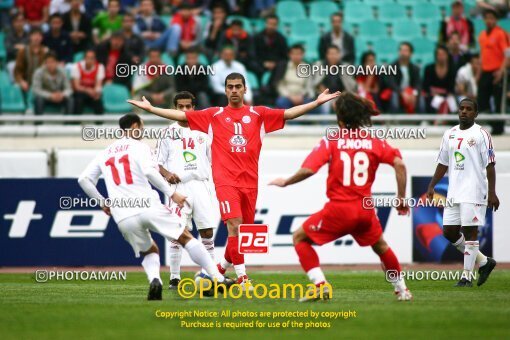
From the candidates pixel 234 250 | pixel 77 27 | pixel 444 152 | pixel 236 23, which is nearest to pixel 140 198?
pixel 234 250

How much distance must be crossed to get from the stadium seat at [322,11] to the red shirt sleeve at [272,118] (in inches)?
451

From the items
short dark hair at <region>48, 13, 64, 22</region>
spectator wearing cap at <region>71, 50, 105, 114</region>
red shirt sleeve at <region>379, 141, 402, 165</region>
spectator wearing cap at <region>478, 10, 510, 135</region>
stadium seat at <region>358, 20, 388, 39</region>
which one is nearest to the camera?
red shirt sleeve at <region>379, 141, 402, 165</region>

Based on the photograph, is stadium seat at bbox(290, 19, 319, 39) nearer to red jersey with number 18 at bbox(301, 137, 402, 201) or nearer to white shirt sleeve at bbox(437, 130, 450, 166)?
white shirt sleeve at bbox(437, 130, 450, 166)

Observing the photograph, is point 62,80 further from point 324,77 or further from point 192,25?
point 324,77

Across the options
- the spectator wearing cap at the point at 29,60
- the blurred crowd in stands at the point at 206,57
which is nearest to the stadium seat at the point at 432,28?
Result: the blurred crowd in stands at the point at 206,57

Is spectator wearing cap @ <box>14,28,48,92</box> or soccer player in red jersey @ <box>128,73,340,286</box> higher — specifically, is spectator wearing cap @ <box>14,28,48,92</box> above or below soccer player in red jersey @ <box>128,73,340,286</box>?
above

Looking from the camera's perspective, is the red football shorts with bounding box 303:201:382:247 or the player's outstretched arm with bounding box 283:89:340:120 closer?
the red football shorts with bounding box 303:201:382:247

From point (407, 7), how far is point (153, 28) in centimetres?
634

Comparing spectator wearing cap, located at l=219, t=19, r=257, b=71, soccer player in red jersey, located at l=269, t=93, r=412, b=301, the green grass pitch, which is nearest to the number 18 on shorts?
the green grass pitch

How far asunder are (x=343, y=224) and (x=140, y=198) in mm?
2321

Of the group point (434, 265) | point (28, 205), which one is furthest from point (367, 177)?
point (28, 205)

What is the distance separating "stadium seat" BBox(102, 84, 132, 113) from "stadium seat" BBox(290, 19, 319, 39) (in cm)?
480

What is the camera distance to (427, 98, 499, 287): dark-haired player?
1382 cm

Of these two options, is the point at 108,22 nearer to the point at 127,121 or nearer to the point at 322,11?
the point at 322,11
